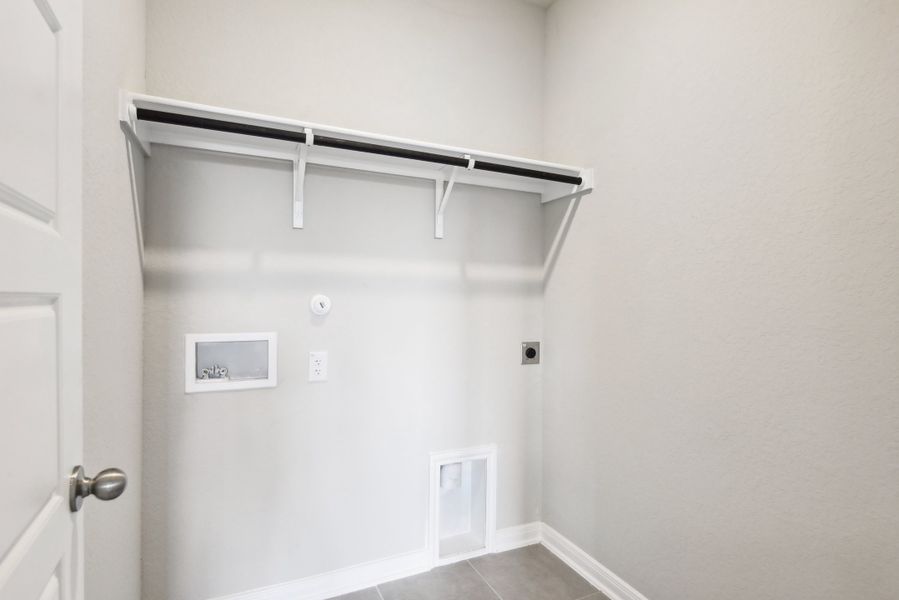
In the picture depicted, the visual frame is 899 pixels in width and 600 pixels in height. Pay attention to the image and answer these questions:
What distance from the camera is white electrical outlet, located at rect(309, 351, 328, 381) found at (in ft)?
5.81

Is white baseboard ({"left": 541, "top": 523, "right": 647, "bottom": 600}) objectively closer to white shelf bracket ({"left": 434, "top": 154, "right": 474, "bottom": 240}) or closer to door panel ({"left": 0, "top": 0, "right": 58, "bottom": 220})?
white shelf bracket ({"left": 434, "top": 154, "right": 474, "bottom": 240})

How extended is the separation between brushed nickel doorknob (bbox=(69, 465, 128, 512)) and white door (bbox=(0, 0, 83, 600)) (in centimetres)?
2

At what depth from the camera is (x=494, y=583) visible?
189 cm

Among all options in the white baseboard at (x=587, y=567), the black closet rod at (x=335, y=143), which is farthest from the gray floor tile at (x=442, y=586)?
the black closet rod at (x=335, y=143)

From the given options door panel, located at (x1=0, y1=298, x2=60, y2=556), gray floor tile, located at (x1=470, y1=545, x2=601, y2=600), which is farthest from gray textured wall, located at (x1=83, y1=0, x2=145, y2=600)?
gray floor tile, located at (x1=470, y1=545, x2=601, y2=600)

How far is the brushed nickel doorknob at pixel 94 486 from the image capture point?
708 millimetres

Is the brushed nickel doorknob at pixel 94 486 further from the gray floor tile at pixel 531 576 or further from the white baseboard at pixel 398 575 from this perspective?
the gray floor tile at pixel 531 576

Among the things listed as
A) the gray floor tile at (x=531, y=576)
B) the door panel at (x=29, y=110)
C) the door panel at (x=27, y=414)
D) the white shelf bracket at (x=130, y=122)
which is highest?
the white shelf bracket at (x=130, y=122)

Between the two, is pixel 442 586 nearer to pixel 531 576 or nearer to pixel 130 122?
pixel 531 576

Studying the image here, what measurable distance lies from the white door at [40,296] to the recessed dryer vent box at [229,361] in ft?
2.91

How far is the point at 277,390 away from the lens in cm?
172

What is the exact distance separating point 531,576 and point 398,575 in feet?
2.08

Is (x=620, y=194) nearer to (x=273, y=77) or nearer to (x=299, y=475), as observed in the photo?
(x=273, y=77)

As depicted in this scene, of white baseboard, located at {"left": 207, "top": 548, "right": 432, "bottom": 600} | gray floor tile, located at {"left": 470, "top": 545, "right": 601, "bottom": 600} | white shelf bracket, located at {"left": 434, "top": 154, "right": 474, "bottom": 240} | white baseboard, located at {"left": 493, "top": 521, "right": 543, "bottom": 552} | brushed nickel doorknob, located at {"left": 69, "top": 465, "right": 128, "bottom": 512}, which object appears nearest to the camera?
brushed nickel doorknob, located at {"left": 69, "top": 465, "right": 128, "bottom": 512}
